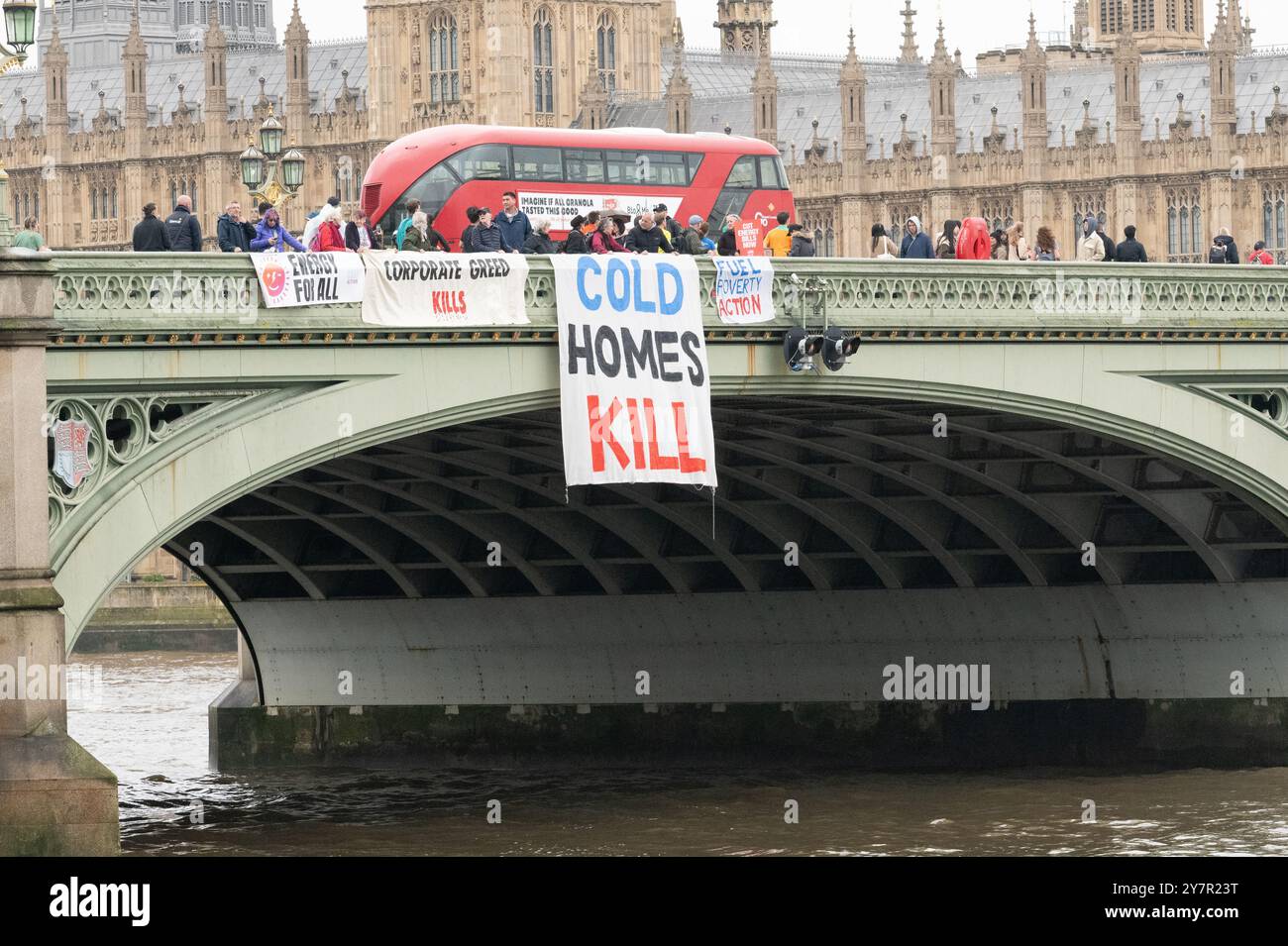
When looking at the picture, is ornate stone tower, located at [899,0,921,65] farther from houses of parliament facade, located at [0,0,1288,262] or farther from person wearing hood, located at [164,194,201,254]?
person wearing hood, located at [164,194,201,254]

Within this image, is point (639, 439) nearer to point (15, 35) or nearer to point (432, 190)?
point (15, 35)

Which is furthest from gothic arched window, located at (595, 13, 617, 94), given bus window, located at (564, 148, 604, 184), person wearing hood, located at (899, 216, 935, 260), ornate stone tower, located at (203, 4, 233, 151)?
person wearing hood, located at (899, 216, 935, 260)

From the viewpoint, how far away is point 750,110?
100188mm

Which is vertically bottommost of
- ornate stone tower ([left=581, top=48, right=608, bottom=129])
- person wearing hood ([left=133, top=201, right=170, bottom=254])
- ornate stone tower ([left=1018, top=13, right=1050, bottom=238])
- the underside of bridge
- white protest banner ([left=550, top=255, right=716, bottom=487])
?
the underside of bridge

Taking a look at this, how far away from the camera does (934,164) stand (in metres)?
92.0

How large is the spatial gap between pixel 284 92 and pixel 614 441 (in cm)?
8293

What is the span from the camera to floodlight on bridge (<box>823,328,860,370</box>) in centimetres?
3094

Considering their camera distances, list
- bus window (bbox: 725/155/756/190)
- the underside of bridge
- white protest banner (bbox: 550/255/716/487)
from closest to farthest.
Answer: white protest banner (bbox: 550/255/716/487), the underside of bridge, bus window (bbox: 725/155/756/190)

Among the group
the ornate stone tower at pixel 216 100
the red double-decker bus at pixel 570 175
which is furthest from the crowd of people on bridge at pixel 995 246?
the ornate stone tower at pixel 216 100

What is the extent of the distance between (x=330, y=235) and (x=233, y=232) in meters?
0.87

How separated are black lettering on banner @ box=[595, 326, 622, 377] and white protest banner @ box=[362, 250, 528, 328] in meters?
0.85

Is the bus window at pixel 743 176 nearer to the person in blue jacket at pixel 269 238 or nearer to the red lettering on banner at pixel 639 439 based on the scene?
the red lettering on banner at pixel 639 439
